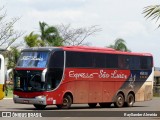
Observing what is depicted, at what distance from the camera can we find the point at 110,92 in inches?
1265

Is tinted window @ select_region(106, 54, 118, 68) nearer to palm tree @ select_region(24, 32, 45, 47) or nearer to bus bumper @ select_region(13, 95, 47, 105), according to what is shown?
bus bumper @ select_region(13, 95, 47, 105)

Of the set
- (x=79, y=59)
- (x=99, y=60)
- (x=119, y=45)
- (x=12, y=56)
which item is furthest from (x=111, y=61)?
(x=119, y=45)

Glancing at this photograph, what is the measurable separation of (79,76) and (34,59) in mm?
2716

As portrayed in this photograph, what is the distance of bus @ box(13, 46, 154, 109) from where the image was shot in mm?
28203

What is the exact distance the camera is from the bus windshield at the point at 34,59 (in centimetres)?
2811

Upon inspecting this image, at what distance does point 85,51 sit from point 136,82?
5173mm

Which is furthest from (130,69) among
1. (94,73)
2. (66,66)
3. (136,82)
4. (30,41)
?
(30,41)

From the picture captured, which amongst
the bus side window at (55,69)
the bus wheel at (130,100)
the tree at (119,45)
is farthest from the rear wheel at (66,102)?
the tree at (119,45)

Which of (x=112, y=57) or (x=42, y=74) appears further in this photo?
(x=112, y=57)

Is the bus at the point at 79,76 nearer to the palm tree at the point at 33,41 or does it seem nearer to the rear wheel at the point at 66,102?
the rear wheel at the point at 66,102

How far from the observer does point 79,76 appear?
29734mm

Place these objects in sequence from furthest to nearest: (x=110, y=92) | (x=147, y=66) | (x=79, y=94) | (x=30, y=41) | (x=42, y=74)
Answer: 1. (x=30, y=41)
2. (x=147, y=66)
3. (x=110, y=92)
4. (x=79, y=94)
5. (x=42, y=74)

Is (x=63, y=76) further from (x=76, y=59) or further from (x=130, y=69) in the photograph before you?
(x=130, y=69)

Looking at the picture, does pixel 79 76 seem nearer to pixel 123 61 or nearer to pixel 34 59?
pixel 34 59
